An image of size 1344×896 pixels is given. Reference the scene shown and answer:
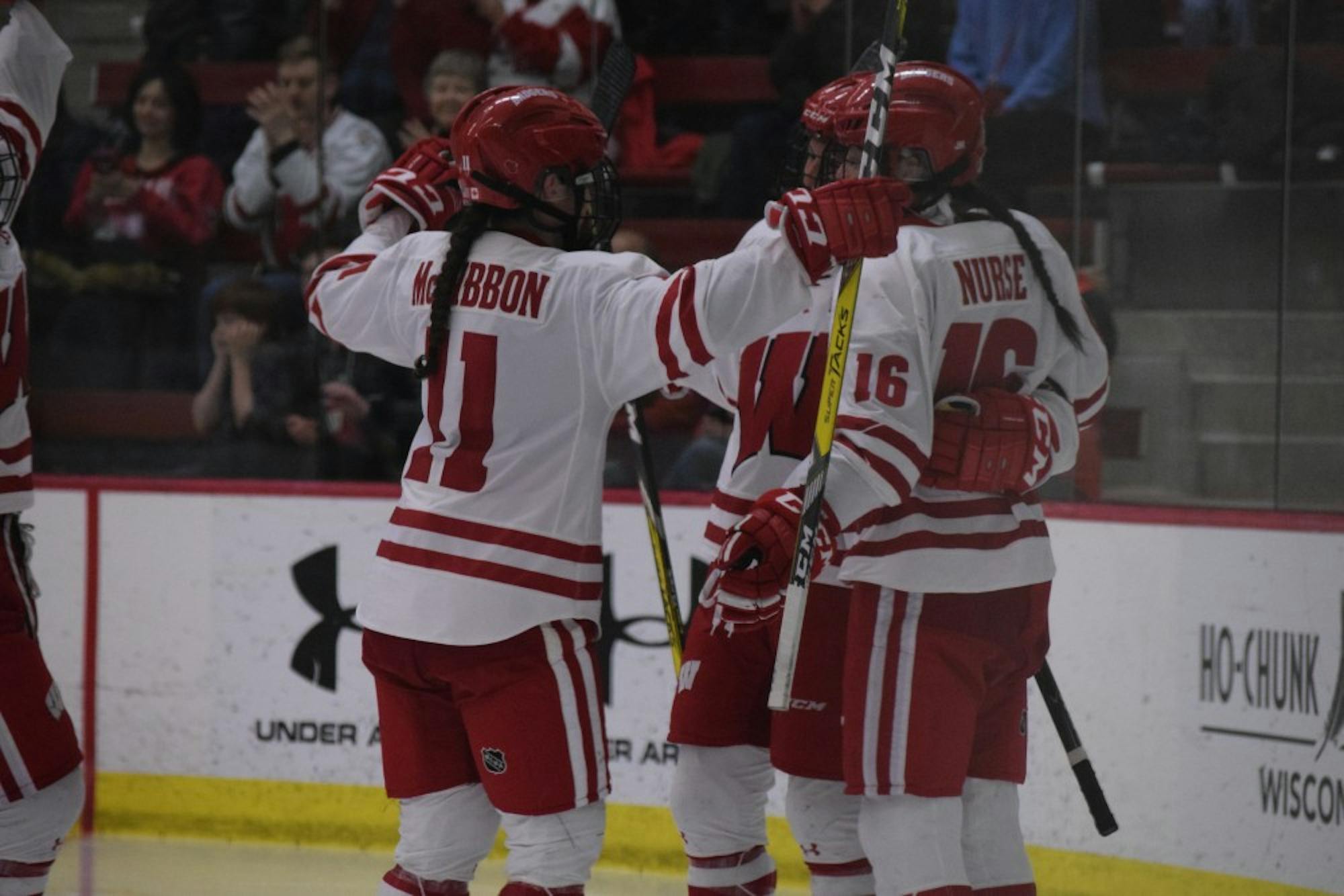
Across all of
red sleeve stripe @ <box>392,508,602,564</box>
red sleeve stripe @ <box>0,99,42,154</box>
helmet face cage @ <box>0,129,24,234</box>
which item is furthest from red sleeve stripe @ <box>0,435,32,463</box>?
red sleeve stripe @ <box>392,508,602,564</box>

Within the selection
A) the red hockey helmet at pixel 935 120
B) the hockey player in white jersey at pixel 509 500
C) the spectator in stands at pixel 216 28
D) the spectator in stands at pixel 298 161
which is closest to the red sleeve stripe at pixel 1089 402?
the red hockey helmet at pixel 935 120

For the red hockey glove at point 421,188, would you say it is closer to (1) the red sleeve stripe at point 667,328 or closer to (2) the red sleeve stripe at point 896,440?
(1) the red sleeve stripe at point 667,328

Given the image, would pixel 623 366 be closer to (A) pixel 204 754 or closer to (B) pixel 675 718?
(B) pixel 675 718

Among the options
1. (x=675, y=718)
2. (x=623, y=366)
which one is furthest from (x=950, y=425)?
(x=675, y=718)

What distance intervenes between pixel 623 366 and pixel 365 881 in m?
1.88

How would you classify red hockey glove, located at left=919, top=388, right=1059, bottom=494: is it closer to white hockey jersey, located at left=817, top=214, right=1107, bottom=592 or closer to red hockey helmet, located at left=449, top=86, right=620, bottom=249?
white hockey jersey, located at left=817, top=214, right=1107, bottom=592

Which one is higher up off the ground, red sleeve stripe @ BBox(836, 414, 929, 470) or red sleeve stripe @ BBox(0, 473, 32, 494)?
red sleeve stripe @ BBox(836, 414, 929, 470)

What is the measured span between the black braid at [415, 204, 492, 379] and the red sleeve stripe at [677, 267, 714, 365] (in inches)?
11.7

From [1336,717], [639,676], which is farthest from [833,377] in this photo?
[639,676]

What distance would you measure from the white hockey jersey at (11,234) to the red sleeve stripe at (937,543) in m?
1.21

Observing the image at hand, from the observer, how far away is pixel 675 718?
2.64 metres

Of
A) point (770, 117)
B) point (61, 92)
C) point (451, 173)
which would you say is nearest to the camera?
point (451, 173)

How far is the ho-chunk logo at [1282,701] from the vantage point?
10.2 ft

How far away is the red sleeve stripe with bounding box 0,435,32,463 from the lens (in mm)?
2646
